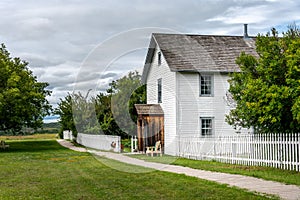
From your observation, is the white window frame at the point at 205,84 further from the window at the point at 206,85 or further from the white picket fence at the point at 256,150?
the white picket fence at the point at 256,150

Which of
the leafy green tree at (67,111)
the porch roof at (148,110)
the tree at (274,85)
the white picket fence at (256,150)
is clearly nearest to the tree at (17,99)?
the leafy green tree at (67,111)

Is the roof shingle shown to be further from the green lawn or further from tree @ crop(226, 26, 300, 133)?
the green lawn

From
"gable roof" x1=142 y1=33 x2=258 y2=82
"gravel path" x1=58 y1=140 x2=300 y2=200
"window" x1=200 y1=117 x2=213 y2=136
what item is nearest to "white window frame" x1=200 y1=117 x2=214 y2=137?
"window" x1=200 y1=117 x2=213 y2=136

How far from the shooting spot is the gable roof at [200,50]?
29844mm

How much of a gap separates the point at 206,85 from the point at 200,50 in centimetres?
241

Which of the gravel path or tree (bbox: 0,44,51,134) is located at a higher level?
tree (bbox: 0,44,51,134)

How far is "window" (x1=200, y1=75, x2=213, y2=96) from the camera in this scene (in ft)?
99.9

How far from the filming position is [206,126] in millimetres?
30438

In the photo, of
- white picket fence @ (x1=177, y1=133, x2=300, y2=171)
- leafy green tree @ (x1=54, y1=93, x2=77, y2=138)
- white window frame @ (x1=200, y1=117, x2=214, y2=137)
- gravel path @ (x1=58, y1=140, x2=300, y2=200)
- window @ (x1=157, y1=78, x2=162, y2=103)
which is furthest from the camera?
leafy green tree @ (x1=54, y1=93, x2=77, y2=138)

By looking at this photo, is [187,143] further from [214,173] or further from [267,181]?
[267,181]

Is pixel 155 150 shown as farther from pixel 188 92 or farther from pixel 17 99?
pixel 17 99

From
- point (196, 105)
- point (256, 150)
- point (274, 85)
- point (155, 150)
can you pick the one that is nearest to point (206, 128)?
→ point (196, 105)

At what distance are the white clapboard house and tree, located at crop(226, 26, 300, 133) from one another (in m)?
8.78

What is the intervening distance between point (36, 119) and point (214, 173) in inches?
1098
